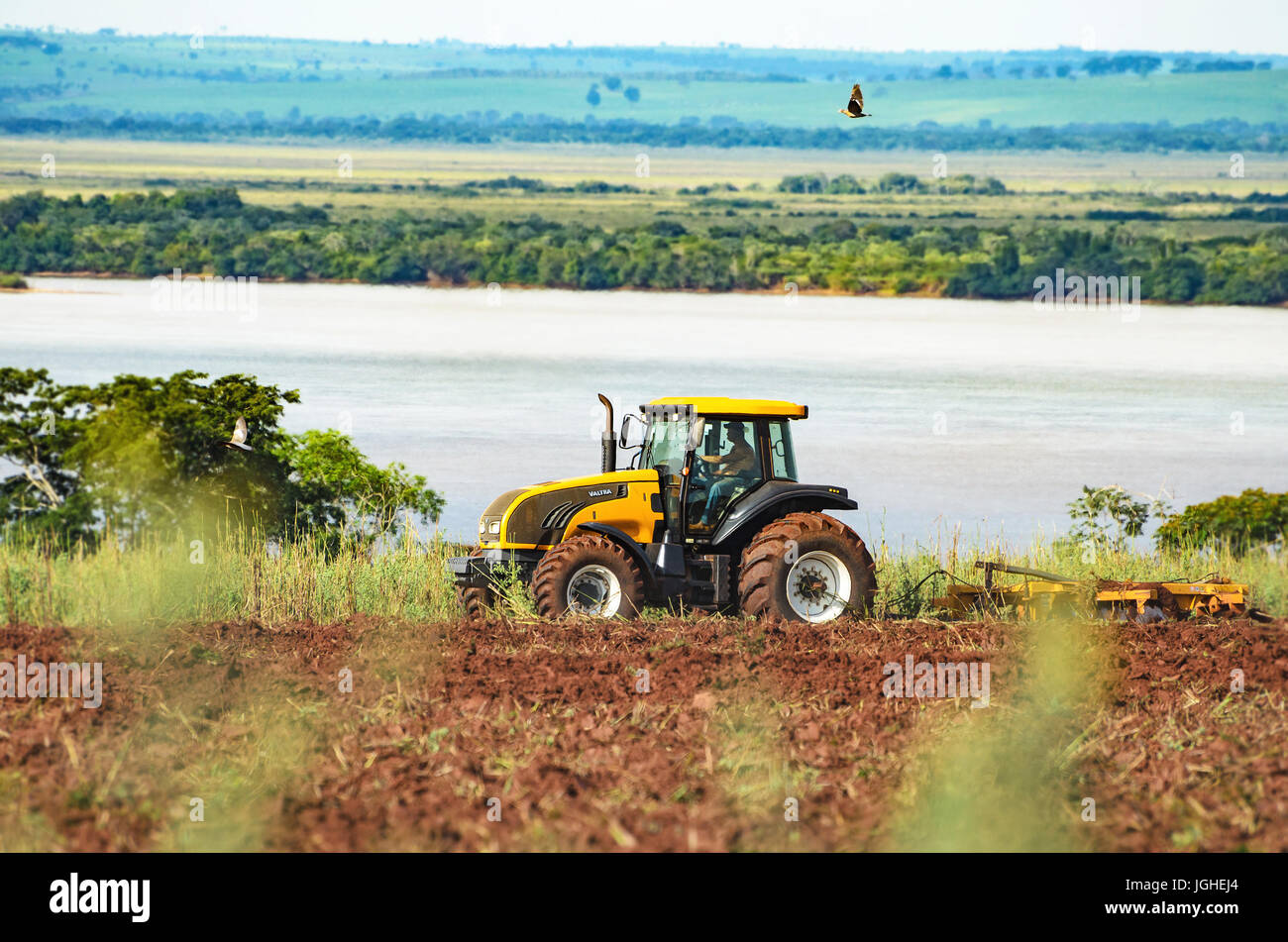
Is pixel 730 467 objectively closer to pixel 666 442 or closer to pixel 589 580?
pixel 666 442

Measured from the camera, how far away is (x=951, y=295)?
77750 millimetres

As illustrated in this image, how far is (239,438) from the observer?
18.2m

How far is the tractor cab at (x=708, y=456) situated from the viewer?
1366 centimetres

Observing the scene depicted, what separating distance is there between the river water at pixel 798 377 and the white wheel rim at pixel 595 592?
509 cm

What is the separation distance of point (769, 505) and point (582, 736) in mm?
3945

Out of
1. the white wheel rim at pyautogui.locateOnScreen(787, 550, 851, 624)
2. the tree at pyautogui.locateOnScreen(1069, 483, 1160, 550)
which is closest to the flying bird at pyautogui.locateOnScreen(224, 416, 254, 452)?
the white wheel rim at pyautogui.locateOnScreen(787, 550, 851, 624)

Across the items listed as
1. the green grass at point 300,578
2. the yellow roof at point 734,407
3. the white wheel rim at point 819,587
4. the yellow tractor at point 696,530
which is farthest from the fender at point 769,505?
the green grass at point 300,578

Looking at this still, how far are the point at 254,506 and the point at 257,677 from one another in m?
8.08

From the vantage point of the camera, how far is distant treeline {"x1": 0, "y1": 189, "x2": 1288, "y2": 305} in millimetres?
76438

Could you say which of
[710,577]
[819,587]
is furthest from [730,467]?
[819,587]

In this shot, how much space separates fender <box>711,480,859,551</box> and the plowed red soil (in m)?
0.75

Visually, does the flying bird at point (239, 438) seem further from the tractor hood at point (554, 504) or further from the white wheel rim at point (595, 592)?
the white wheel rim at point (595, 592)

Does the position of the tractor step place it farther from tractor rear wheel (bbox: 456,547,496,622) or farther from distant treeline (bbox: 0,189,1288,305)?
distant treeline (bbox: 0,189,1288,305)
